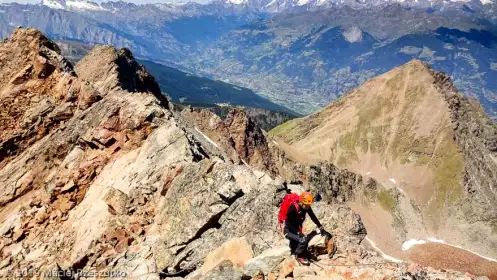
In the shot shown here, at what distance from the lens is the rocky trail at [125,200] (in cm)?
2450

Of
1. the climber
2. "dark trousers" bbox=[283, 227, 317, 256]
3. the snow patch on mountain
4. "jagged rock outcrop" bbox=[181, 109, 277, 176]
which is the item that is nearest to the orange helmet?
the climber

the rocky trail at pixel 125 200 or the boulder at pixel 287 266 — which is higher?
the boulder at pixel 287 266

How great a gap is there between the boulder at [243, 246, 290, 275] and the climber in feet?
1.91

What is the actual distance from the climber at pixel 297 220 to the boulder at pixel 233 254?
8.28ft

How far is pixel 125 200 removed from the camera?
3484 centimetres

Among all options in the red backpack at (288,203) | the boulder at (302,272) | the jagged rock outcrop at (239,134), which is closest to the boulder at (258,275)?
the boulder at (302,272)

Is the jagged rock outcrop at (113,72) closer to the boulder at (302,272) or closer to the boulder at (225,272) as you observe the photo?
the boulder at (225,272)

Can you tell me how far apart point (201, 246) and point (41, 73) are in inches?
1420

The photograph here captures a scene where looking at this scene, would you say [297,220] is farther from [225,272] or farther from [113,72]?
[113,72]

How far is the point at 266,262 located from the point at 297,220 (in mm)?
2756

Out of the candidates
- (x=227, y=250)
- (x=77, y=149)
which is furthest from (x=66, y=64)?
(x=227, y=250)

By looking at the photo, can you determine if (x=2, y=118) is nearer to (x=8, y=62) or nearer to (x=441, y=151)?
(x=8, y=62)

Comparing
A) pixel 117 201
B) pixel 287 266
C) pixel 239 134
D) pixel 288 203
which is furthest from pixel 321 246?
pixel 239 134

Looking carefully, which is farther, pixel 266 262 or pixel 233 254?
pixel 233 254
